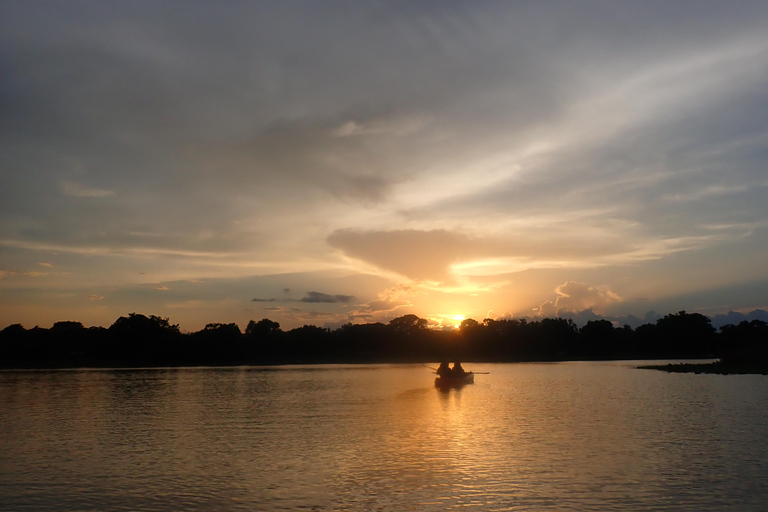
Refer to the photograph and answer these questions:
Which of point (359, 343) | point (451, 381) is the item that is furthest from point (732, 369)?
point (359, 343)

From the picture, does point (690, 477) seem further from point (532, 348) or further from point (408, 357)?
point (532, 348)

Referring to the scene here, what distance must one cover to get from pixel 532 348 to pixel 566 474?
535ft

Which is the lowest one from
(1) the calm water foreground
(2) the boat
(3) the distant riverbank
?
(1) the calm water foreground

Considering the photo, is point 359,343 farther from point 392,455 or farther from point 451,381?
point 392,455

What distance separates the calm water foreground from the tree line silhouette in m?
101

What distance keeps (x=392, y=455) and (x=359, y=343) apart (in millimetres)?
146628

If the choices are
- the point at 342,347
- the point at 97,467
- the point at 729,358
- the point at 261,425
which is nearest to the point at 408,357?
the point at 342,347

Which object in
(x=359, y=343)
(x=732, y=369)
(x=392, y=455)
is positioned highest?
(x=359, y=343)

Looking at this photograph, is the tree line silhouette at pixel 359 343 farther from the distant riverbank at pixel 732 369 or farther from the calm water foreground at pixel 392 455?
the calm water foreground at pixel 392 455

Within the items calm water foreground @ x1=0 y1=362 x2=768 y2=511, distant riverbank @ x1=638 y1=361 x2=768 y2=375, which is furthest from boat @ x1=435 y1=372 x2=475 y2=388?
distant riverbank @ x1=638 y1=361 x2=768 y2=375

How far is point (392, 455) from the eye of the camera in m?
23.9

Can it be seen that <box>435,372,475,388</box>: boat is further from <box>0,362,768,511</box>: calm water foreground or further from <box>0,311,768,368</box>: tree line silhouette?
<box>0,311,768,368</box>: tree line silhouette

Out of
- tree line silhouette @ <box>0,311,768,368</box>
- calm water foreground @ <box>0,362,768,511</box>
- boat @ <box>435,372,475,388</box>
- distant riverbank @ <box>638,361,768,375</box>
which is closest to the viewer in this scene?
calm water foreground @ <box>0,362,768,511</box>

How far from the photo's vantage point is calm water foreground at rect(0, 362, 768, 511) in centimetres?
1736
